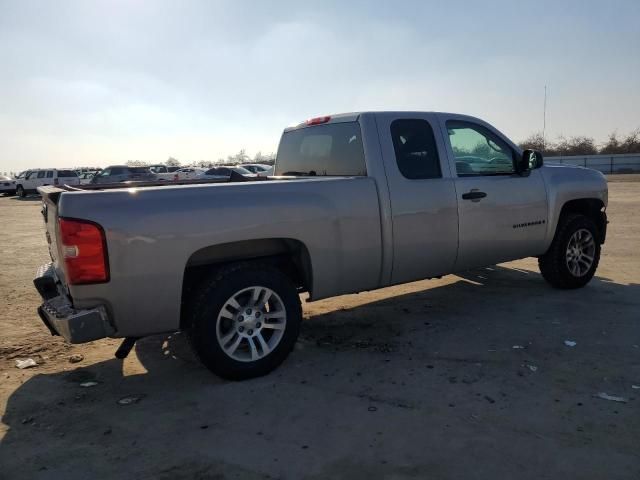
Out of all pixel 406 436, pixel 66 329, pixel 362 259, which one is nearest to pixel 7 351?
pixel 66 329

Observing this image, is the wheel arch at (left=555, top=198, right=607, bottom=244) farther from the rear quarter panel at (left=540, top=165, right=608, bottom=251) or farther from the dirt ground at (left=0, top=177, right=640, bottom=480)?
the dirt ground at (left=0, top=177, right=640, bottom=480)

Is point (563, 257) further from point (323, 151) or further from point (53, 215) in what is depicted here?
point (53, 215)

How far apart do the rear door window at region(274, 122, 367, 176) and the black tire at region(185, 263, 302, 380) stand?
4.32 feet

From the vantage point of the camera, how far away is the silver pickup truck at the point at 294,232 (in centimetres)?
334

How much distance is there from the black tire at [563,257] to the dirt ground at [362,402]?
0.44 m

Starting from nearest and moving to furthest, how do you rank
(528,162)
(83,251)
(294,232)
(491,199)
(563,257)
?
1. (83,251)
2. (294,232)
3. (491,199)
4. (528,162)
5. (563,257)

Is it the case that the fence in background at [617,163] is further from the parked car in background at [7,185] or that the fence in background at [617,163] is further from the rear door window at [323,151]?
the rear door window at [323,151]

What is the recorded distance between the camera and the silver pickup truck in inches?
132

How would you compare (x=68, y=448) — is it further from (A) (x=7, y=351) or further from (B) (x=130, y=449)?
(A) (x=7, y=351)

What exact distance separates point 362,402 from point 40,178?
119 ft

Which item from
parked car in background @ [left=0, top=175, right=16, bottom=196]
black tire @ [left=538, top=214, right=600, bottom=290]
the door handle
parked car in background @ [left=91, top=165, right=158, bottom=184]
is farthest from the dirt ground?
parked car in background @ [left=0, top=175, right=16, bottom=196]

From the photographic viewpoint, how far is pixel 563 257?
6.02 metres

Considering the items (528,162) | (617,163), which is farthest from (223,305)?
(617,163)

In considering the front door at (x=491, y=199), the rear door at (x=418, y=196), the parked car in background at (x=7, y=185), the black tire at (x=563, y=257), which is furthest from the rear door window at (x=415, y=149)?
the parked car in background at (x=7, y=185)
